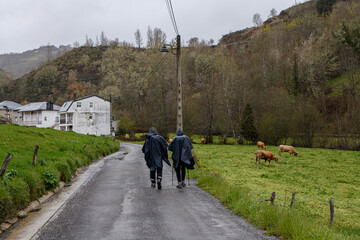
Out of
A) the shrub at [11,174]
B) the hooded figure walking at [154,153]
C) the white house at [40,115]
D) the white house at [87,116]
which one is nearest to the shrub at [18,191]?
the shrub at [11,174]

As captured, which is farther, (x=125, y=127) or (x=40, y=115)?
(x=40, y=115)

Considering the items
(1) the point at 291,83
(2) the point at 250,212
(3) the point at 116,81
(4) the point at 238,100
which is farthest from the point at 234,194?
(3) the point at 116,81

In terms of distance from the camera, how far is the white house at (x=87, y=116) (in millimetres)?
67188

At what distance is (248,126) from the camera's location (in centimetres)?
4797

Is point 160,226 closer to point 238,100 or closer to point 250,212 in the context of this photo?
point 250,212

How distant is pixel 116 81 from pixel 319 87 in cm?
7942

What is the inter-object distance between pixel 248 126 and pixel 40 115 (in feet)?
173

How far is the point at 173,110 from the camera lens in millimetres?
61031

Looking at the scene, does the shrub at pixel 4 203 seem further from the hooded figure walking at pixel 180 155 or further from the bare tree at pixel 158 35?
the bare tree at pixel 158 35

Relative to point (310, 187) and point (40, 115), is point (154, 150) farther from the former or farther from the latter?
point (40, 115)

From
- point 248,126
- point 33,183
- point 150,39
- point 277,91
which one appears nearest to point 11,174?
point 33,183

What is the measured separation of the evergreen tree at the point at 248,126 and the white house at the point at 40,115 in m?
46.7

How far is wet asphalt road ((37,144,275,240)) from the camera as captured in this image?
19.3ft

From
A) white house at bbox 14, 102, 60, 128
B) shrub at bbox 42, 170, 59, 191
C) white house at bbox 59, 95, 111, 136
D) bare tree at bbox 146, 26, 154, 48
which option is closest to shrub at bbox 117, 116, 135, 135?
white house at bbox 59, 95, 111, 136
